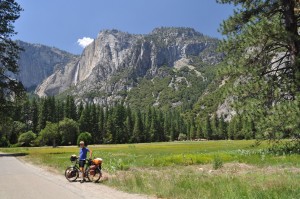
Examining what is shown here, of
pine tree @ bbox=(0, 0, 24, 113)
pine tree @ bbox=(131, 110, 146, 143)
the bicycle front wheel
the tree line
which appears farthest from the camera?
pine tree @ bbox=(131, 110, 146, 143)

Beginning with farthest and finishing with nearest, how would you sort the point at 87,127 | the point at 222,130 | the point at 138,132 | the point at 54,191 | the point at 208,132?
the point at 208,132 → the point at 222,130 → the point at 138,132 → the point at 87,127 → the point at 54,191

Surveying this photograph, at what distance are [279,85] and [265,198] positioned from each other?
13224mm

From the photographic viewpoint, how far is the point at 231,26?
24.8 metres

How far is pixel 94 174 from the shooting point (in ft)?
60.8

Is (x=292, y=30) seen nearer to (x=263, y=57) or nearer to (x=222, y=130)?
(x=263, y=57)

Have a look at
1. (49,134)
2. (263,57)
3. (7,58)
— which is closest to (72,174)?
(263,57)

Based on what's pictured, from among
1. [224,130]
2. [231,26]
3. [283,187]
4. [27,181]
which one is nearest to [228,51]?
[231,26]

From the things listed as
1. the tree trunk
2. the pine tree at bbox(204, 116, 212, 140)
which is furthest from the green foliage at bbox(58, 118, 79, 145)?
the tree trunk

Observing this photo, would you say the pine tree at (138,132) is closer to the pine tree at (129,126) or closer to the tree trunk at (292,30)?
the pine tree at (129,126)

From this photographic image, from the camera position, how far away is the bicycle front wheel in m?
18.5

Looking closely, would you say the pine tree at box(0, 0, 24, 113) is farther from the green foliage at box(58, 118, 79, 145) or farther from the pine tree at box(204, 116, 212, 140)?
the pine tree at box(204, 116, 212, 140)

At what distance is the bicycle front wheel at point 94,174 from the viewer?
18.5m

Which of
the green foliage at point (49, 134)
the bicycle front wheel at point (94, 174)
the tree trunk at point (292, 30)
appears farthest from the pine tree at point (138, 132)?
the bicycle front wheel at point (94, 174)

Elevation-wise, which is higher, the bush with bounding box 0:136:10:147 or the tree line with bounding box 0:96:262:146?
the tree line with bounding box 0:96:262:146
